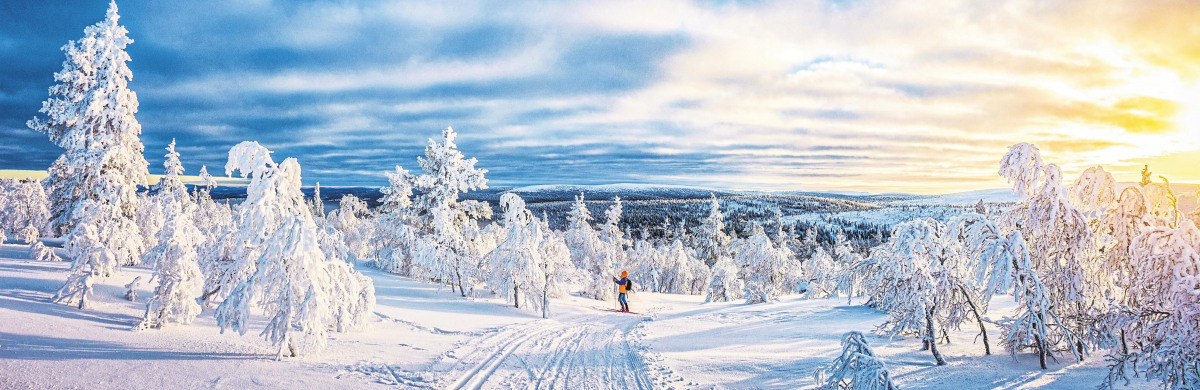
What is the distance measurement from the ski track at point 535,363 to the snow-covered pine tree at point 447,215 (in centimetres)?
821

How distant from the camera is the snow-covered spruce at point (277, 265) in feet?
30.2

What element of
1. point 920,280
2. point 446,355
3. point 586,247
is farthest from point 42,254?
point 586,247

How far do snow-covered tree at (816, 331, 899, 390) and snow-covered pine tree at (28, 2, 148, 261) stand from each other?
2138 cm

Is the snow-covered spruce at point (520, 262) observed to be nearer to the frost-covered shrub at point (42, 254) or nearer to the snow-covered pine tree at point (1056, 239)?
the snow-covered pine tree at point (1056, 239)

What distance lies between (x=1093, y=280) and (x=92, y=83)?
101ft

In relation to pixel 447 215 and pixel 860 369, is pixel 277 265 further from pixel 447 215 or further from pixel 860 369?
pixel 447 215

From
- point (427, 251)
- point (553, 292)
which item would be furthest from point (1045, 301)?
point (427, 251)

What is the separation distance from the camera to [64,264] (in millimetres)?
18000

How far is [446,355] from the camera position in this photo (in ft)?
39.1

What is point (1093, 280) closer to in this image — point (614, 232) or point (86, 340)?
point (86, 340)

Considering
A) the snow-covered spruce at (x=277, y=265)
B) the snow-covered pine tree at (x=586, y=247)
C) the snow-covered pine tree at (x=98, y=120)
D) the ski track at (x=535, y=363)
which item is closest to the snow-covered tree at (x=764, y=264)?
the snow-covered pine tree at (x=586, y=247)

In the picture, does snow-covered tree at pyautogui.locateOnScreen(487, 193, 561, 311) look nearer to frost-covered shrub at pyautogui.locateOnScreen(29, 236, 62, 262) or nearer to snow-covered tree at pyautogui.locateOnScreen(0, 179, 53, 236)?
frost-covered shrub at pyautogui.locateOnScreen(29, 236, 62, 262)

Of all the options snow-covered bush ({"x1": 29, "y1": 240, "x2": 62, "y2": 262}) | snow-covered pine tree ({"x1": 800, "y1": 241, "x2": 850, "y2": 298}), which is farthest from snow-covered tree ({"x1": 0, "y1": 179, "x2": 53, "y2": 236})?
snow-covered pine tree ({"x1": 800, "y1": 241, "x2": 850, "y2": 298})

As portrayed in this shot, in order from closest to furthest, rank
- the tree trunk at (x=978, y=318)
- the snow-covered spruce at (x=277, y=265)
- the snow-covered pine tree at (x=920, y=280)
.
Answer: the snow-covered spruce at (x=277, y=265)
the snow-covered pine tree at (x=920, y=280)
the tree trunk at (x=978, y=318)
